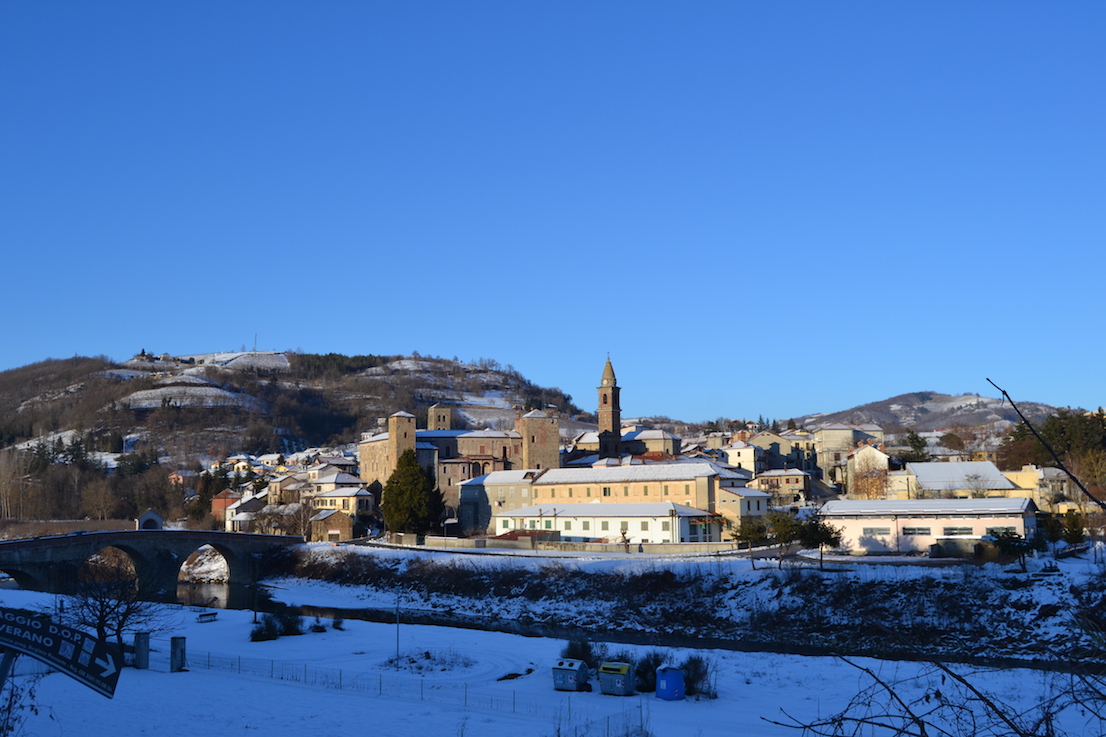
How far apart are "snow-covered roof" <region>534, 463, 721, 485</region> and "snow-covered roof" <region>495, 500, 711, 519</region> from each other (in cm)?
195

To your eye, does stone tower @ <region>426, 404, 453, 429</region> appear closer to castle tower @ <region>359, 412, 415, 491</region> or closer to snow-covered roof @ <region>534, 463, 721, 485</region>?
castle tower @ <region>359, 412, 415, 491</region>

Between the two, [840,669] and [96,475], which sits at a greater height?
[96,475]

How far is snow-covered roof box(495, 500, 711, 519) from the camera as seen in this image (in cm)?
6556

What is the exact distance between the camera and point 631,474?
73.9 metres

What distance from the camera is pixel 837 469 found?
105562 mm

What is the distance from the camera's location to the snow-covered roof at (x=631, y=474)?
71.2 metres

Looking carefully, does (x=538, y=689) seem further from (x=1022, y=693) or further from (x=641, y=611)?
(x=641, y=611)

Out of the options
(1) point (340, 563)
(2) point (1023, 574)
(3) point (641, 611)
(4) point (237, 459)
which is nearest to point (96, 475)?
(4) point (237, 459)

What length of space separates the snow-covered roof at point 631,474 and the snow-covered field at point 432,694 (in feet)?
111

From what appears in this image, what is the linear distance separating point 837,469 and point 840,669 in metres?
76.9

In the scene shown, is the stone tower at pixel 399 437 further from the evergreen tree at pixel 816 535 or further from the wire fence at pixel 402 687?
the wire fence at pixel 402 687

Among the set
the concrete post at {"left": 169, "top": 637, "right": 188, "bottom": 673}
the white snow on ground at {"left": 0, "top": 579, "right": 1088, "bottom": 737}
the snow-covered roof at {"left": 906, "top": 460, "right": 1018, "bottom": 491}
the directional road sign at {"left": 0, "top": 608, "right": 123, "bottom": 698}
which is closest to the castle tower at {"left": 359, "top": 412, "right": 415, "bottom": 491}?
the snow-covered roof at {"left": 906, "top": 460, "right": 1018, "bottom": 491}

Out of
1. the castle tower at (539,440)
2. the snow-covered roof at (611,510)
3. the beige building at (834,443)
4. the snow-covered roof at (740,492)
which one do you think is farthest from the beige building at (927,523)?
the beige building at (834,443)

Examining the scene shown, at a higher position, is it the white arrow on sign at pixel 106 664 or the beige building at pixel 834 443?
the beige building at pixel 834 443
